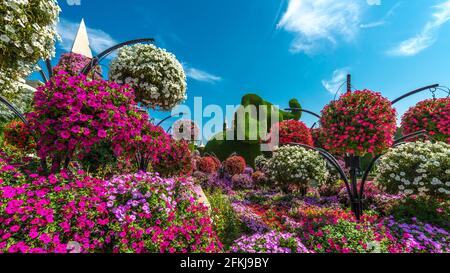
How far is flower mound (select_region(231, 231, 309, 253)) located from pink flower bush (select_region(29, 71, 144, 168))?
2.66 m

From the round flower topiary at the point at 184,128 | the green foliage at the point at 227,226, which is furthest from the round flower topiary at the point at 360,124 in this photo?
the round flower topiary at the point at 184,128

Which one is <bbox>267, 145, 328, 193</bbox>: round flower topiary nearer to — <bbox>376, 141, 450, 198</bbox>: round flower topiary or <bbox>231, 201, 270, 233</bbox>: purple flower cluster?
<bbox>376, 141, 450, 198</bbox>: round flower topiary

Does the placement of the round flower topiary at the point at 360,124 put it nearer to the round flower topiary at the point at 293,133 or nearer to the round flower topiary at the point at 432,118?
the round flower topiary at the point at 432,118

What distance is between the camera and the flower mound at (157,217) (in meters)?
3.40

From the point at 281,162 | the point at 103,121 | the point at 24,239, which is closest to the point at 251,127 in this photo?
the point at 281,162

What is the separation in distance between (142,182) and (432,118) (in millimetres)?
9624

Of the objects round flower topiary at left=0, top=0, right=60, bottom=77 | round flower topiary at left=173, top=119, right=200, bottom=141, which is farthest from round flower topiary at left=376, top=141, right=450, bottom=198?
round flower topiary at left=173, top=119, right=200, bottom=141

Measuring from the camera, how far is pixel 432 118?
9.05m

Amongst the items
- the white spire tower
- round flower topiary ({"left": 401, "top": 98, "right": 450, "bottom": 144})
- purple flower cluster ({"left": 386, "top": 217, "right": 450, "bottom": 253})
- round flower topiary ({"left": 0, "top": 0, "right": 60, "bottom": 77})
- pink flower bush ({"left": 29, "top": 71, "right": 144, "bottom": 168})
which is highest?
the white spire tower

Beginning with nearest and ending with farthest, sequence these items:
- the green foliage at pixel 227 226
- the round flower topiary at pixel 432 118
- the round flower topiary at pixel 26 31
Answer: the round flower topiary at pixel 26 31 < the green foliage at pixel 227 226 < the round flower topiary at pixel 432 118

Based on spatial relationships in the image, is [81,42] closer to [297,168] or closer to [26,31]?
[26,31]

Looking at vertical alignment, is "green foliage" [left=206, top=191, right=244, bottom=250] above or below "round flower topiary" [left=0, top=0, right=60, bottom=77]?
below

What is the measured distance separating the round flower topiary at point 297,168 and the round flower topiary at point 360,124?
9.91 ft

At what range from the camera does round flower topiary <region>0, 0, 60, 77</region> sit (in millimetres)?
4173
